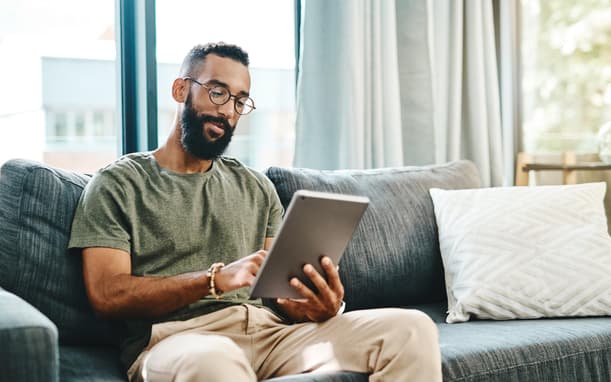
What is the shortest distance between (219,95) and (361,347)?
727 millimetres

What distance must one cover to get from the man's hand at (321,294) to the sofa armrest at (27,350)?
510 mm

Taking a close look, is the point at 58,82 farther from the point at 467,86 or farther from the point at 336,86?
the point at 467,86

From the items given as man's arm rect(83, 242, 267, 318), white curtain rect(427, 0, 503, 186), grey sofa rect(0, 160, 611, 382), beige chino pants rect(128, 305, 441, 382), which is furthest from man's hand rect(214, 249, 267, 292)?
white curtain rect(427, 0, 503, 186)

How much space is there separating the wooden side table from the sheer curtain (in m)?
0.14

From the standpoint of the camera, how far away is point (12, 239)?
6.04 ft

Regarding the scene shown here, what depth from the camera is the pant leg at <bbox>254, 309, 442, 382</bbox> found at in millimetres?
1615

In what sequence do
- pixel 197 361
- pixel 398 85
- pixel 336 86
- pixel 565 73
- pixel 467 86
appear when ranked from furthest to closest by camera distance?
pixel 565 73, pixel 467 86, pixel 398 85, pixel 336 86, pixel 197 361

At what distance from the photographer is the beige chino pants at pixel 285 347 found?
149 centimetres

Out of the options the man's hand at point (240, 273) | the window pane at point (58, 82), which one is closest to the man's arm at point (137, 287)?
the man's hand at point (240, 273)

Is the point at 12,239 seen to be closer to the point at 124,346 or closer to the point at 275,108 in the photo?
the point at 124,346

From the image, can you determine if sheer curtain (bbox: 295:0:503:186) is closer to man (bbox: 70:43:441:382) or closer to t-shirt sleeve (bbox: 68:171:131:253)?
man (bbox: 70:43:441:382)

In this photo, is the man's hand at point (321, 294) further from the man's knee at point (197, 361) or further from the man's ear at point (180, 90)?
the man's ear at point (180, 90)

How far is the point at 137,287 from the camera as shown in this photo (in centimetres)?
171

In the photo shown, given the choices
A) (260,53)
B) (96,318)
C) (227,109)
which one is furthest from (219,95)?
(260,53)
